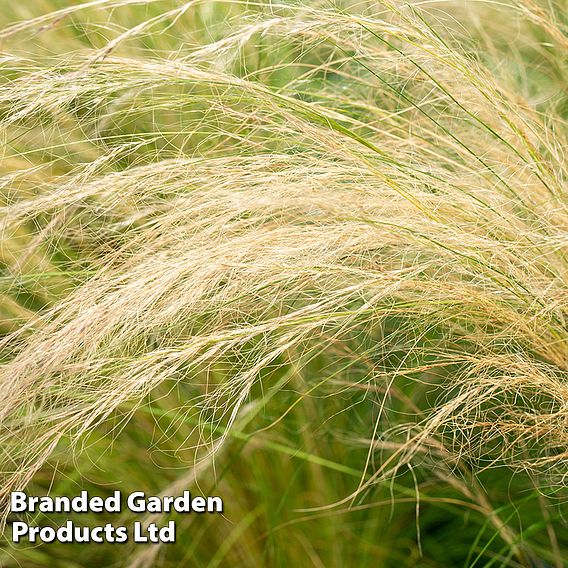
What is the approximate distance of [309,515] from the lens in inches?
46.2

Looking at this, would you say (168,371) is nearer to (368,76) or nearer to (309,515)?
(309,515)

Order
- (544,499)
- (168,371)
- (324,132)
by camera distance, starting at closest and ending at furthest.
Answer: (168,371), (324,132), (544,499)

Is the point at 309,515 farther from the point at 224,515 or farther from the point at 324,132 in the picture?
the point at 324,132

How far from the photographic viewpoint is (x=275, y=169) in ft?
3.26

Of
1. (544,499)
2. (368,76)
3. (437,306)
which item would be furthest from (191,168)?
(544,499)

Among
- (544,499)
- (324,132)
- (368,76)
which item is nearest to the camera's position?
(324,132)

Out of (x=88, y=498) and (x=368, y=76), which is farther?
(x=368, y=76)

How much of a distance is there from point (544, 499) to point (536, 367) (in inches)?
14.0

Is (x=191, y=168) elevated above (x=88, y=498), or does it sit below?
above

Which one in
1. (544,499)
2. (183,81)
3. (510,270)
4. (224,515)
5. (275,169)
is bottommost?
(544,499)

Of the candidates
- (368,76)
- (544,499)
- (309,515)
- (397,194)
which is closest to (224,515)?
(309,515)

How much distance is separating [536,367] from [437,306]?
0.13m

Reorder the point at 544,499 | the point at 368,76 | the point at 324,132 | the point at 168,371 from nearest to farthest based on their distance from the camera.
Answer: the point at 168,371 < the point at 324,132 < the point at 544,499 < the point at 368,76

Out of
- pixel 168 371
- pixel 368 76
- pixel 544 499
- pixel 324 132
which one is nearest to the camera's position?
pixel 168 371
